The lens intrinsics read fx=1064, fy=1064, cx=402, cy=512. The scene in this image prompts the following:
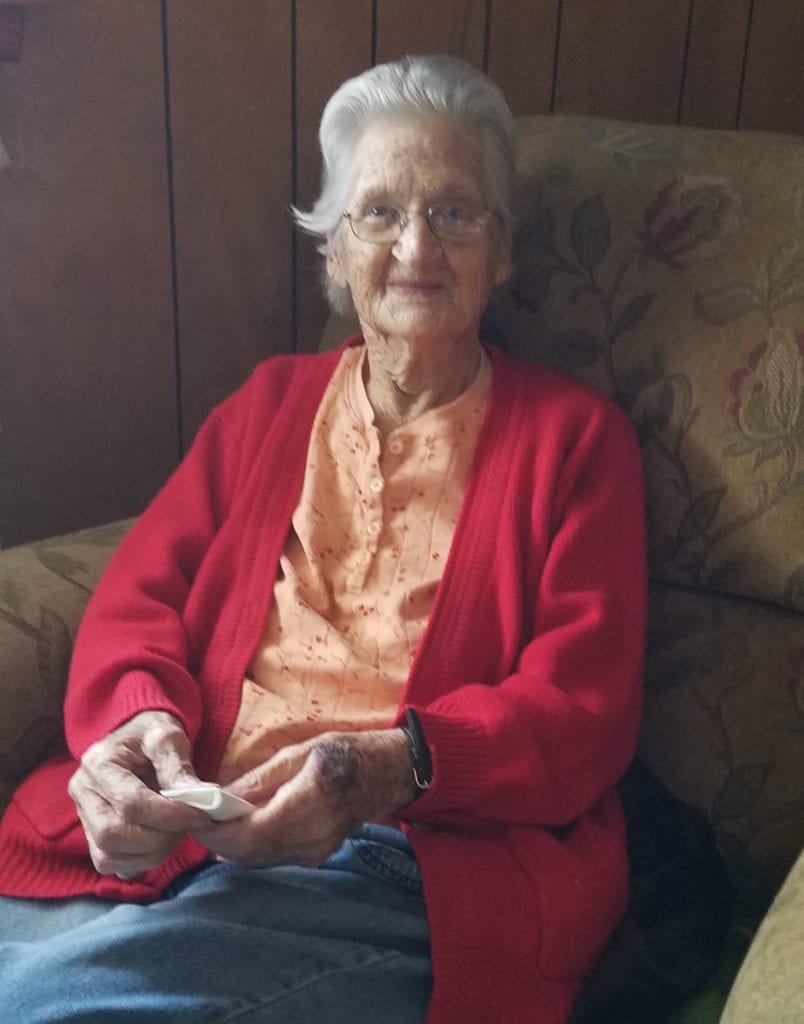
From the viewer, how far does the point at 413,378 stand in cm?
121

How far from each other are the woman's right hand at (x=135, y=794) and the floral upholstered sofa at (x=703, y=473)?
181 mm

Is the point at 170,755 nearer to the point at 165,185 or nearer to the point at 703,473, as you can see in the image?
the point at 703,473

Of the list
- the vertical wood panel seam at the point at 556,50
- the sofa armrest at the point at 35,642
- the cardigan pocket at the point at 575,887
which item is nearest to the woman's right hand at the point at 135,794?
the sofa armrest at the point at 35,642

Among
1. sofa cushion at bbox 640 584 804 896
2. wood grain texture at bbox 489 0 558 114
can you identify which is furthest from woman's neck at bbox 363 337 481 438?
wood grain texture at bbox 489 0 558 114

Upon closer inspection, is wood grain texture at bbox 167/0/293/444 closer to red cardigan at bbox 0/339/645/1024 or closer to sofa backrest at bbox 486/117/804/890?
red cardigan at bbox 0/339/645/1024

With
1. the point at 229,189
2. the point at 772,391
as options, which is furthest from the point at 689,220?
the point at 229,189

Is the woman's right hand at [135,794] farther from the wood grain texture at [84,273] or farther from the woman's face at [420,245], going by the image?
the wood grain texture at [84,273]

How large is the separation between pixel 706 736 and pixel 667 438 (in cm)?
34

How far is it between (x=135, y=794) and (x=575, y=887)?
16.1 inches

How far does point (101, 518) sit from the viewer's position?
62.9 inches

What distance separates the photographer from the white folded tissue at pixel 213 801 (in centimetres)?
89

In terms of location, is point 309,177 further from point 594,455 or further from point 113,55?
point 594,455

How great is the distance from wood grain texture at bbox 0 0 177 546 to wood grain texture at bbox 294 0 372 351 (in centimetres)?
20

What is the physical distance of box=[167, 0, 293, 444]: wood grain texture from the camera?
1.45 m
